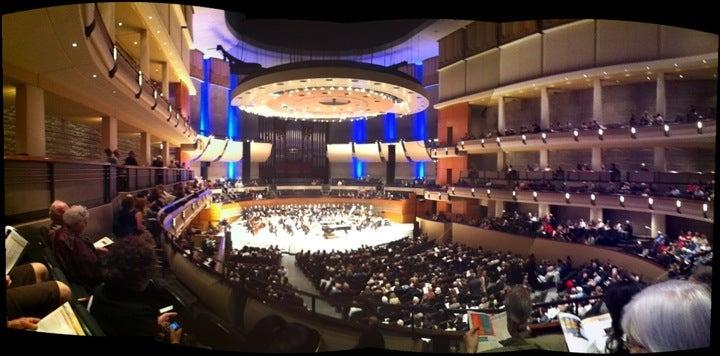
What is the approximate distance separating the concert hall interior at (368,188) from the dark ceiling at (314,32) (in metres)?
0.12

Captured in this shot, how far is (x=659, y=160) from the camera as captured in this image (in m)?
12.7

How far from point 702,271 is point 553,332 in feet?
4.60

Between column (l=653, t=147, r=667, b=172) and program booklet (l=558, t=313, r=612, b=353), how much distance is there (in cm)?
1253

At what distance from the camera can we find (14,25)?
191 inches

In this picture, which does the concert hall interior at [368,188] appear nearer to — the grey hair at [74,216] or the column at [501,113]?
the grey hair at [74,216]

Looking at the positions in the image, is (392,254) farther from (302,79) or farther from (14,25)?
(14,25)

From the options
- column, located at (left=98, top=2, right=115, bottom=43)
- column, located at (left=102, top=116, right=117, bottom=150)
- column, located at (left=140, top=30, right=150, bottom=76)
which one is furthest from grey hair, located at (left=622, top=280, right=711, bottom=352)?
column, located at (left=140, top=30, right=150, bottom=76)

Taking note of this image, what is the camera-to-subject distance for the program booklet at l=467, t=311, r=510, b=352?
3061mm

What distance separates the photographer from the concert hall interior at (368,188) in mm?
3043

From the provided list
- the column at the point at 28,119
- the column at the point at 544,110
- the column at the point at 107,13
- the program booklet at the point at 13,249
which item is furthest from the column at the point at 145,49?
the column at the point at 544,110

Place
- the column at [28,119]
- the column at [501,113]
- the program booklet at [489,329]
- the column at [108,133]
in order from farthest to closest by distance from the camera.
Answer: the column at [501,113]
the column at [108,133]
the column at [28,119]
the program booklet at [489,329]

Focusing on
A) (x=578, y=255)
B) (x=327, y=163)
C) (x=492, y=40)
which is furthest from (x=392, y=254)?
(x=327, y=163)

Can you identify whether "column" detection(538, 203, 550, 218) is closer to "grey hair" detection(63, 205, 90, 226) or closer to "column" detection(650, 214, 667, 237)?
"column" detection(650, 214, 667, 237)

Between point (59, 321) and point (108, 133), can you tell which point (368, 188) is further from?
point (59, 321)
